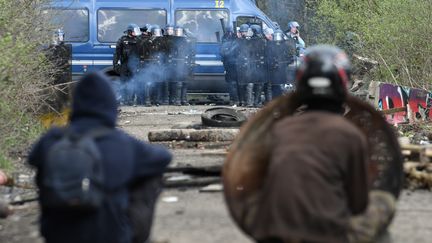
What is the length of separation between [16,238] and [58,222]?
10.8 ft

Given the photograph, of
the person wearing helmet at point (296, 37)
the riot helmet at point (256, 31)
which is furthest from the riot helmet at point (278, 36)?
the riot helmet at point (256, 31)

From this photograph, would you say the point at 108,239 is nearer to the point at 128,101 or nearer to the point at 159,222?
the point at 159,222

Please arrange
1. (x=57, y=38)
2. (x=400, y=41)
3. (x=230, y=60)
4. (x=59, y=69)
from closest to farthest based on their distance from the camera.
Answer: (x=59, y=69)
(x=400, y=41)
(x=57, y=38)
(x=230, y=60)

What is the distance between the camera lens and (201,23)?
26219 millimetres

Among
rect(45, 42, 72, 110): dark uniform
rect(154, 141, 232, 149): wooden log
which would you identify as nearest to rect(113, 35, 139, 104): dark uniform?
rect(45, 42, 72, 110): dark uniform

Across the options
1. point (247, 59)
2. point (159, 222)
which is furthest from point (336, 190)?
point (247, 59)

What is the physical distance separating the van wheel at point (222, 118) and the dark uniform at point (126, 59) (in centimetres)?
1022

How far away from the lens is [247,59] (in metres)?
24.9

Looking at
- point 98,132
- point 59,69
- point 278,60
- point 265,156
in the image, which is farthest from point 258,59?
point 98,132

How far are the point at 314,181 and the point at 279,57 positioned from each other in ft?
67.6

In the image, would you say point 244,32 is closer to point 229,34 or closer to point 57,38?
point 229,34

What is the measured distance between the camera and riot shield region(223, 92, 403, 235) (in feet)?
15.4

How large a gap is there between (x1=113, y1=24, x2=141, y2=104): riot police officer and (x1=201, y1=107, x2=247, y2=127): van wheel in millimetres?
10223

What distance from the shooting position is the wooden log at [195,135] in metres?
12.6
